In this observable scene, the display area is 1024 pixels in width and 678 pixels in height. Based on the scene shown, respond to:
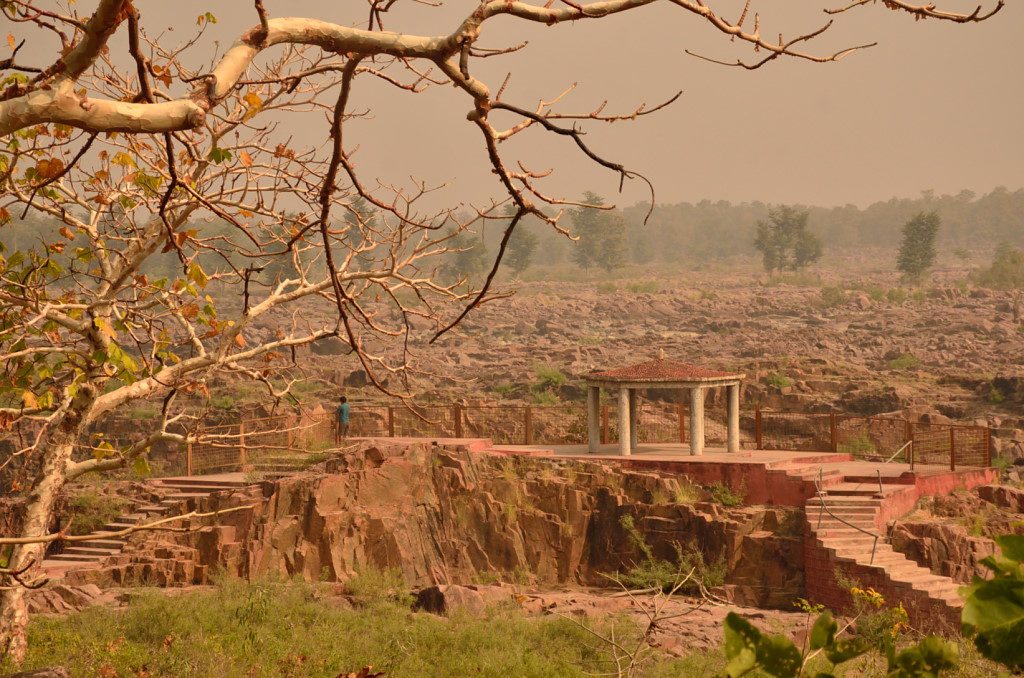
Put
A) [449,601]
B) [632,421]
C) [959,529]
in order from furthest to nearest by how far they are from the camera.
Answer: [632,421] < [959,529] < [449,601]

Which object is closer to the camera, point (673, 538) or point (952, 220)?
point (673, 538)

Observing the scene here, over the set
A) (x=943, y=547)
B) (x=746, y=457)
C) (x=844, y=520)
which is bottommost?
(x=943, y=547)

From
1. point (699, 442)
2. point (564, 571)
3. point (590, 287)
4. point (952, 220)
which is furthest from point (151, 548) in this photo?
point (952, 220)

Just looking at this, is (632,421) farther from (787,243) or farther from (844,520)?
(787,243)

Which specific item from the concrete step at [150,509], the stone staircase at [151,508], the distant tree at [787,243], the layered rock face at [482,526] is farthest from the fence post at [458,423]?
the distant tree at [787,243]

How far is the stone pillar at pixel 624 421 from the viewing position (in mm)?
20484

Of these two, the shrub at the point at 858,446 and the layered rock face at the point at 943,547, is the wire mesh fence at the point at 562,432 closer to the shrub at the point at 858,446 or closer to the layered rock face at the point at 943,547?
the shrub at the point at 858,446

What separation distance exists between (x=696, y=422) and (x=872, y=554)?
20.2 feet

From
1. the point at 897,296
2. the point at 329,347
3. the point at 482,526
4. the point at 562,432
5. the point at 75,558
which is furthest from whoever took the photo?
the point at 897,296

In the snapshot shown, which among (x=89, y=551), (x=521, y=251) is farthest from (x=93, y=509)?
(x=521, y=251)

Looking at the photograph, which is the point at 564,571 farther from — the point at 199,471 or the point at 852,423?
the point at 852,423

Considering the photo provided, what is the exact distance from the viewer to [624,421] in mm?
20578

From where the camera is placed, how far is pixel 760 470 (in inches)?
734

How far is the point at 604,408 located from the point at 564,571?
6.15 metres
